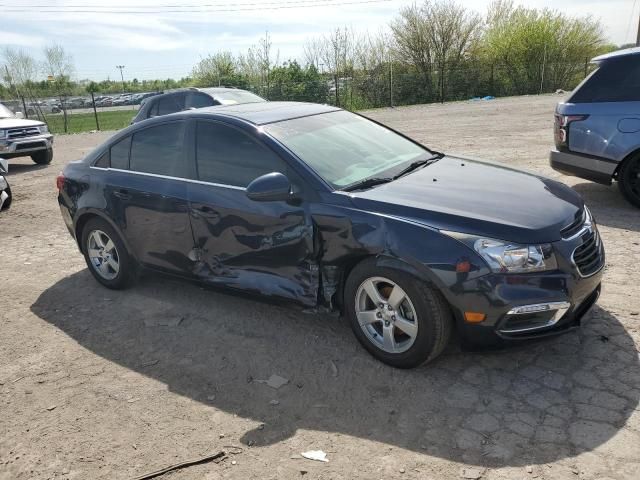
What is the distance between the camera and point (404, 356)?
3.41 metres

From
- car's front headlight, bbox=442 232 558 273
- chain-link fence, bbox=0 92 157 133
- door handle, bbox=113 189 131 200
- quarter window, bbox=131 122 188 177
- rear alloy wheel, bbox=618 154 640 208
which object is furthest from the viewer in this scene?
chain-link fence, bbox=0 92 157 133

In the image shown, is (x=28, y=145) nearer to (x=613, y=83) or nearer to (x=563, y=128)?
(x=563, y=128)

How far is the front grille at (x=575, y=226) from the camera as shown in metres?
3.28

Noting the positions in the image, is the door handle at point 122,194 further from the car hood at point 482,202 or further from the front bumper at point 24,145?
the front bumper at point 24,145

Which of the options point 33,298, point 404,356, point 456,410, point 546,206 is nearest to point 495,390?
point 456,410

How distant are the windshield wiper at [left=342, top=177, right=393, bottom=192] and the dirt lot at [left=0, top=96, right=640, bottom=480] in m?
1.10

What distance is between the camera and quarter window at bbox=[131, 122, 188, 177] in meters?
4.46

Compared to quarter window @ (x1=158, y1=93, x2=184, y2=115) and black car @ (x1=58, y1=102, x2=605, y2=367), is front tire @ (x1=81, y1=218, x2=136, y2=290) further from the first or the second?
quarter window @ (x1=158, y1=93, x2=184, y2=115)

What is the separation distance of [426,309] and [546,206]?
1046mm

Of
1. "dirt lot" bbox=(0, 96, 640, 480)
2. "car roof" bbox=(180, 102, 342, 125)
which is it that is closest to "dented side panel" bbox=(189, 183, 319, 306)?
"dirt lot" bbox=(0, 96, 640, 480)

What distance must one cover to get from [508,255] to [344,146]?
5.28ft

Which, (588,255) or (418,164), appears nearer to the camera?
(588,255)

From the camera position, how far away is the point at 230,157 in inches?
163

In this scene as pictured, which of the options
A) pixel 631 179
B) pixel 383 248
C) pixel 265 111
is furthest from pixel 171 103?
pixel 383 248
